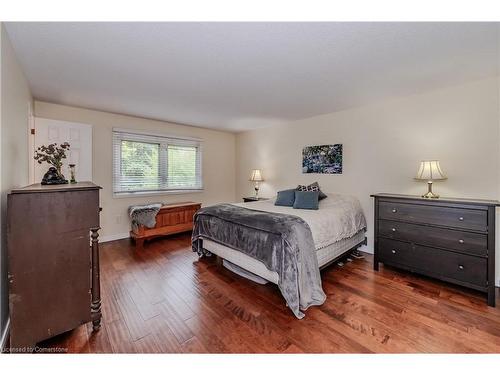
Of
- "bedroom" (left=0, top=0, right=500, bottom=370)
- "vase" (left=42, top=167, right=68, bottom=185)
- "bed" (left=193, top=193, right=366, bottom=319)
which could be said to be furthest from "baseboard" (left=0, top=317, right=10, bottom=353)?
"bed" (left=193, top=193, right=366, bottom=319)

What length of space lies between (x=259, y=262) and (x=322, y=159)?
247 centimetres

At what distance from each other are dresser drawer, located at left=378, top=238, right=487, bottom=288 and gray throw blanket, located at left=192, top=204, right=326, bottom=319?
1218mm

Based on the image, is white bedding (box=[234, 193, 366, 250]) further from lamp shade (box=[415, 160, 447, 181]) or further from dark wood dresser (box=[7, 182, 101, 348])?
dark wood dresser (box=[7, 182, 101, 348])

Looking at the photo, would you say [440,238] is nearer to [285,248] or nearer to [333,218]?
[333,218]

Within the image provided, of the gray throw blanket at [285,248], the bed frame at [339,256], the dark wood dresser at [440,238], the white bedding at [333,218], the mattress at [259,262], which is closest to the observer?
the gray throw blanket at [285,248]

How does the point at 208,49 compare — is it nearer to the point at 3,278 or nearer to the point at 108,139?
the point at 3,278

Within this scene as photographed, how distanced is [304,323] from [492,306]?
183 centimetres

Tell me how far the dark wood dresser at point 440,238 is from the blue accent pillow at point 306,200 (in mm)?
794

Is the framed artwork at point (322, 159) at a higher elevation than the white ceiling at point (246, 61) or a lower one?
lower

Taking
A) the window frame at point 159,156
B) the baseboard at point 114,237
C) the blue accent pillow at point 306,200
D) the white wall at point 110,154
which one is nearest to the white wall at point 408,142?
the blue accent pillow at point 306,200

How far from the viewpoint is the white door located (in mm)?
3100

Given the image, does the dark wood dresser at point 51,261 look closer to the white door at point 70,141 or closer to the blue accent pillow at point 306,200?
the white door at point 70,141

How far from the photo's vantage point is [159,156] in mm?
4547

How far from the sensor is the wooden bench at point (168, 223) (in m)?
3.77
